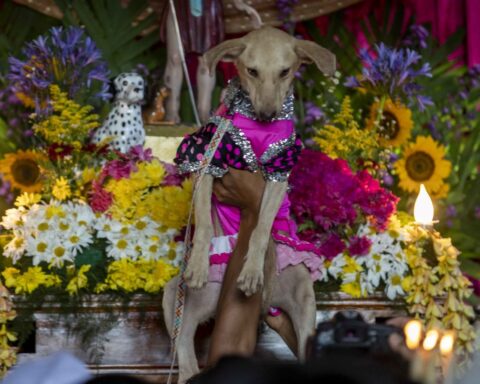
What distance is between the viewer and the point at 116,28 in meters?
4.39

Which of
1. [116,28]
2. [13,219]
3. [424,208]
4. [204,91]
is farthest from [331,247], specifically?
[116,28]

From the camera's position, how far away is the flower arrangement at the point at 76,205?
2809mm

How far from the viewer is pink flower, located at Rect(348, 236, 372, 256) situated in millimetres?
2982

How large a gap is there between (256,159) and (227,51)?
0.90ft

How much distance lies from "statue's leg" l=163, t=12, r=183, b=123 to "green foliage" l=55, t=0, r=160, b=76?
0.38 metres

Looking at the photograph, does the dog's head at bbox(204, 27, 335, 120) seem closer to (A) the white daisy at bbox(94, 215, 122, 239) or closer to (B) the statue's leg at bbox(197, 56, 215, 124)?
(A) the white daisy at bbox(94, 215, 122, 239)

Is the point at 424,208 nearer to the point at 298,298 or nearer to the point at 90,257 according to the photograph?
the point at 298,298

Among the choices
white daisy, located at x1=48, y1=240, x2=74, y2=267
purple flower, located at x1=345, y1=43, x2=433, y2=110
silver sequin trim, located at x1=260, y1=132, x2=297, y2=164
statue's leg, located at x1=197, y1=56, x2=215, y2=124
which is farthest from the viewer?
statue's leg, located at x1=197, y1=56, x2=215, y2=124

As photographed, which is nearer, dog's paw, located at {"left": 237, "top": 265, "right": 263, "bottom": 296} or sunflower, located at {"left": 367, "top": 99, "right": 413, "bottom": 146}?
dog's paw, located at {"left": 237, "top": 265, "right": 263, "bottom": 296}

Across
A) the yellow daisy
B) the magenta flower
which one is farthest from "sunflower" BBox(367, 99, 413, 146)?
the yellow daisy

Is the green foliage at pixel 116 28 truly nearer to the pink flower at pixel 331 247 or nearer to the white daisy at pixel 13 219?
the white daisy at pixel 13 219

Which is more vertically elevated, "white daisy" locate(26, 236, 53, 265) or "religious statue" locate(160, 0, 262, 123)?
"religious statue" locate(160, 0, 262, 123)

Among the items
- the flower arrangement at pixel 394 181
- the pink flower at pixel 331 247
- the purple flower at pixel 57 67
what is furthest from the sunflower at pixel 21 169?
the pink flower at pixel 331 247

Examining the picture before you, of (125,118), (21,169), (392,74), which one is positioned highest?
(392,74)
